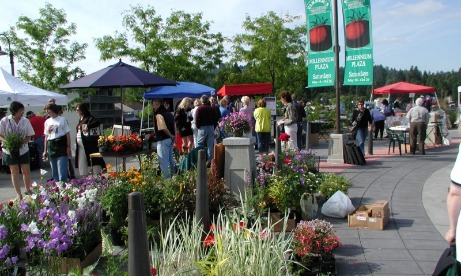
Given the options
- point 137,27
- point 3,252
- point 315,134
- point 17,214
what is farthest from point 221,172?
point 137,27

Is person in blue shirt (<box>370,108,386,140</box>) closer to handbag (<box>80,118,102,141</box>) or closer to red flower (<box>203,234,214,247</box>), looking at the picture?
handbag (<box>80,118,102,141</box>)

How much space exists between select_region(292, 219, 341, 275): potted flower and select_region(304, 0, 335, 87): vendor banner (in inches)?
318

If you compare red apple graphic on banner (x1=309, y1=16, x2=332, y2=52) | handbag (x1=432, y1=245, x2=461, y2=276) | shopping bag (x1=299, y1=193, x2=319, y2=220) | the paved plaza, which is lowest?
the paved plaza

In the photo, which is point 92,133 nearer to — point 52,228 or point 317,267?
point 52,228

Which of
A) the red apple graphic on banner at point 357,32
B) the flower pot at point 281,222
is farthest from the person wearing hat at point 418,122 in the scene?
the flower pot at point 281,222

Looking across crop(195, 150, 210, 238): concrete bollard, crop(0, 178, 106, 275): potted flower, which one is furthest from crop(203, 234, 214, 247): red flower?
crop(0, 178, 106, 275): potted flower

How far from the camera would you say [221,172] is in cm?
740

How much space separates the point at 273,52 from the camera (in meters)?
27.8

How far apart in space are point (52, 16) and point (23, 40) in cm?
176

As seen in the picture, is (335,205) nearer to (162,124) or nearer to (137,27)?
(162,124)

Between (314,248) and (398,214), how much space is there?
3.03m

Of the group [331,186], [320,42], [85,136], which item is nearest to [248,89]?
[320,42]

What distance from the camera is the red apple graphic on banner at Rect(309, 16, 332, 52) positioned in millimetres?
12383

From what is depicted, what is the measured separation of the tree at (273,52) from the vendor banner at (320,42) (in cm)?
1543
